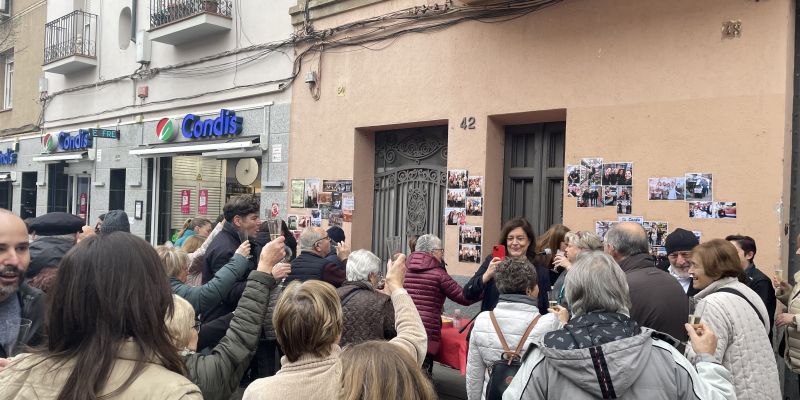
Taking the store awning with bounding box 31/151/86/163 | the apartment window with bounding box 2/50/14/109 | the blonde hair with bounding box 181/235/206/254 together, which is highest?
the apartment window with bounding box 2/50/14/109

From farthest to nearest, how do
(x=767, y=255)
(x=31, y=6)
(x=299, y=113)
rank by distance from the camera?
(x=31, y=6)
(x=299, y=113)
(x=767, y=255)

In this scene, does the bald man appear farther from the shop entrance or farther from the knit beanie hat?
the shop entrance

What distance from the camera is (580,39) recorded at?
7.49 meters

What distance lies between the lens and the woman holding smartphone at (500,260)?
538 centimetres

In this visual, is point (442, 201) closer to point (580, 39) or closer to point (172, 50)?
point (580, 39)

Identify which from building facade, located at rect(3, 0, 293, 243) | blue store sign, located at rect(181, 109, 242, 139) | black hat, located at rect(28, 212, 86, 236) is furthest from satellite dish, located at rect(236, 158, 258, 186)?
black hat, located at rect(28, 212, 86, 236)

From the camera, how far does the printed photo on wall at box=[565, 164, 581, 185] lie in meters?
7.45

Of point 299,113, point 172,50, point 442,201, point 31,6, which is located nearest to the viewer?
point 442,201

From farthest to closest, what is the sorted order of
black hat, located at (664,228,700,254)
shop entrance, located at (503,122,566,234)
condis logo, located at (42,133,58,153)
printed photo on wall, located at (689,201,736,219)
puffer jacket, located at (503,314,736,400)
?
condis logo, located at (42,133,58,153) → shop entrance, located at (503,122,566,234) → printed photo on wall, located at (689,201,736,219) → black hat, located at (664,228,700,254) → puffer jacket, located at (503,314,736,400)

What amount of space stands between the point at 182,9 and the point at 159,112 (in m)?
2.42

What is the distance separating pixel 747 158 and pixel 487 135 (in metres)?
3.12

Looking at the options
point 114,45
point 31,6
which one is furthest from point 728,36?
point 31,6

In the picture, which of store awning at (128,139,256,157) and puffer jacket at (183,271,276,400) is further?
store awning at (128,139,256,157)

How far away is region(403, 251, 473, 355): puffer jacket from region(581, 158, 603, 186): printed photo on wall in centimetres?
254
